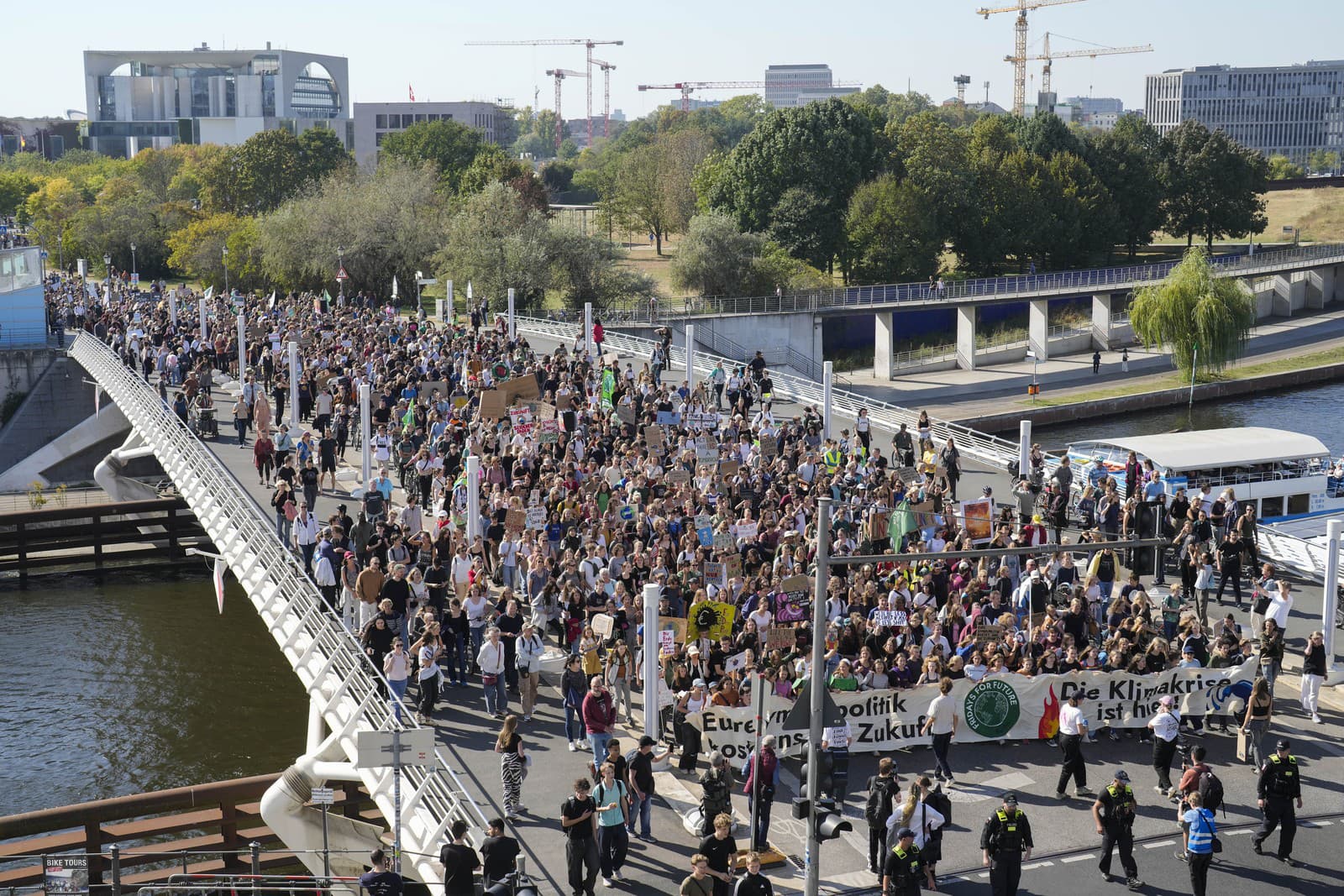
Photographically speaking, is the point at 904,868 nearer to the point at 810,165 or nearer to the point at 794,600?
the point at 794,600

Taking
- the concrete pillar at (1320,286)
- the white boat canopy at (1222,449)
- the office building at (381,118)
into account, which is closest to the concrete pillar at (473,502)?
the white boat canopy at (1222,449)

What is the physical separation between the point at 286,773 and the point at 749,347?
176ft

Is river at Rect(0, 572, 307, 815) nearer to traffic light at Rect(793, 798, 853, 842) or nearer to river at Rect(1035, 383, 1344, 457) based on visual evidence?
traffic light at Rect(793, 798, 853, 842)

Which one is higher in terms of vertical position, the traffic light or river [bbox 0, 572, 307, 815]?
the traffic light

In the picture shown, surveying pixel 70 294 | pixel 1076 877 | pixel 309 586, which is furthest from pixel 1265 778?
pixel 70 294

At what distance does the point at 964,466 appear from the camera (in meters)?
34.6

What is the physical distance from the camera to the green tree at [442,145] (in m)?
114

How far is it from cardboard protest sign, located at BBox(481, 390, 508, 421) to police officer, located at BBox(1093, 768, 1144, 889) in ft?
57.4

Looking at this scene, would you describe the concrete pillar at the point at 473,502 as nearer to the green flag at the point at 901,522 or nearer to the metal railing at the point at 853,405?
the green flag at the point at 901,522

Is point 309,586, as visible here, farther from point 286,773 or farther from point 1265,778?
point 1265,778

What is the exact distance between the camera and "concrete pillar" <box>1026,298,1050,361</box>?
76312 mm

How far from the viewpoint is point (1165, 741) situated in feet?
57.4

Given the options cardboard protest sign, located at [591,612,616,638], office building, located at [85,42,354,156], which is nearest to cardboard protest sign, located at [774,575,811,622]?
cardboard protest sign, located at [591,612,616,638]

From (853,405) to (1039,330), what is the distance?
36948 mm
